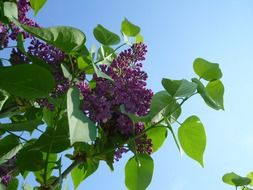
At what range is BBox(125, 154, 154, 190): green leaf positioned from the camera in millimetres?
1093

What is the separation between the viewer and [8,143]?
1.19 metres

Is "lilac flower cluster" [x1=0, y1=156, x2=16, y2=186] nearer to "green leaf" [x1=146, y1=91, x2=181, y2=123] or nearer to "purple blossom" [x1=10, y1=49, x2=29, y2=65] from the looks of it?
"purple blossom" [x1=10, y1=49, x2=29, y2=65]

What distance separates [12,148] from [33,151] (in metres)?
0.16

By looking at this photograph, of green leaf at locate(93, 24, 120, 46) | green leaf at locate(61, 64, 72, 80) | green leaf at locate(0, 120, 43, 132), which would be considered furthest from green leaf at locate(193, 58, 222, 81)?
green leaf at locate(0, 120, 43, 132)

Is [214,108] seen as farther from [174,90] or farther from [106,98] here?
[106,98]

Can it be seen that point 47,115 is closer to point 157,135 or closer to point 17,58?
point 17,58

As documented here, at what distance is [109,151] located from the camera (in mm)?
1030

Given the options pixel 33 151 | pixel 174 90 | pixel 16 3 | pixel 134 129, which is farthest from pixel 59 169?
pixel 16 3

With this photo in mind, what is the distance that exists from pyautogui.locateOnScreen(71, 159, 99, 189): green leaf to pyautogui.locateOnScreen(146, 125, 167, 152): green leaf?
0.55 ft

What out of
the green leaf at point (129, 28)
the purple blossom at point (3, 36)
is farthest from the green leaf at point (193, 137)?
the purple blossom at point (3, 36)

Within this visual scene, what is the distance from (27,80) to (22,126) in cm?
14

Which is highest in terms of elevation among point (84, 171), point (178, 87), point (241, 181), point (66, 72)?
point (66, 72)

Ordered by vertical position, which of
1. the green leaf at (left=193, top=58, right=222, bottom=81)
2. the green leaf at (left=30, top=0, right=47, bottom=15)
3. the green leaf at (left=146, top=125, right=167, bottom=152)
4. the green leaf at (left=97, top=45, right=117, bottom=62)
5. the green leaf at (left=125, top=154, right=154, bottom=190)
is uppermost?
the green leaf at (left=30, top=0, right=47, bottom=15)

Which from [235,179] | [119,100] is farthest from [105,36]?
[235,179]
